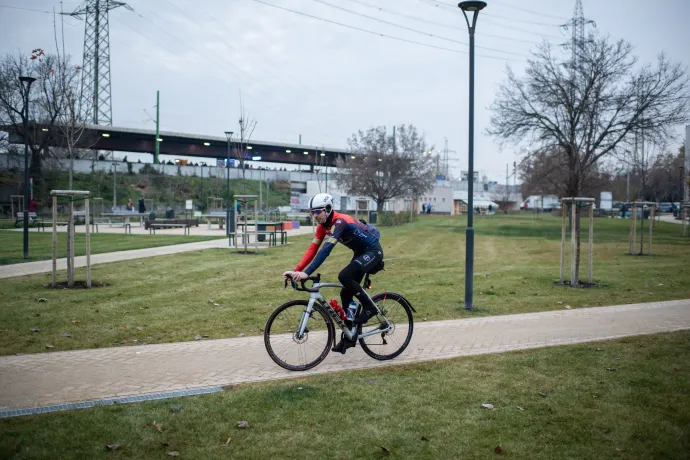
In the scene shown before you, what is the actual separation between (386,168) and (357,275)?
44774 millimetres

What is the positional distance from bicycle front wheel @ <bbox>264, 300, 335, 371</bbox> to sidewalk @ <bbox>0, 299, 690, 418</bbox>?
0.13 m

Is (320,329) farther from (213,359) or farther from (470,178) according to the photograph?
(470,178)

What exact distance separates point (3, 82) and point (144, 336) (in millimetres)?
42933

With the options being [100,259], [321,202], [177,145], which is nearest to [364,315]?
[321,202]

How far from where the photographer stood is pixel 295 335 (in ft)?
19.2

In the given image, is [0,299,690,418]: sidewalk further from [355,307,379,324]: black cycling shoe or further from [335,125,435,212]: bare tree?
[335,125,435,212]: bare tree

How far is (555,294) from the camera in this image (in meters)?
11.2

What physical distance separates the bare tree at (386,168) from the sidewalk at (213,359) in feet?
135

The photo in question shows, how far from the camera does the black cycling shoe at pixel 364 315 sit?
612cm

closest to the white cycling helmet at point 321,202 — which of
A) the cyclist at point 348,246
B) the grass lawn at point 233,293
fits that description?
the cyclist at point 348,246

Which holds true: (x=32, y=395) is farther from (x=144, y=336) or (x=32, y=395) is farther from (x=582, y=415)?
(x=582, y=415)

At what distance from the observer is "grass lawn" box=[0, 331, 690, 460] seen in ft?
13.1

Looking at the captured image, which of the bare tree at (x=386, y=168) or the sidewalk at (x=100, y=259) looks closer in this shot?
the sidewalk at (x=100, y=259)

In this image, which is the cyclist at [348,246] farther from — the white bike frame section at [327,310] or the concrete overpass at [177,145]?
the concrete overpass at [177,145]
